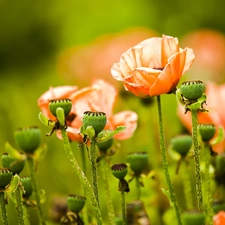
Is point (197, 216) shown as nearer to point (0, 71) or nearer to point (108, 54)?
point (108, 54)

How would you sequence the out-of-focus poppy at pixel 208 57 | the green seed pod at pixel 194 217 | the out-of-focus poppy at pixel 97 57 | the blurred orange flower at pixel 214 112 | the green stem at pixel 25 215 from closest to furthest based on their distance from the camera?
the green seed pod at pixel 194 217 < the green stem at pixel 25 215 < the blurred orange flower at pixel 214 112 < the out-of-focus poppy at pixel 97 57 < the out-of-focus poppy at pixel 208 57

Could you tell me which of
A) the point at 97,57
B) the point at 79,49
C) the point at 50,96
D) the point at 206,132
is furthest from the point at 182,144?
the point at 79,49

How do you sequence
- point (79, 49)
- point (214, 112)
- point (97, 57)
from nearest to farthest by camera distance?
point (214, 112), point (97, 57), point (79, 49)

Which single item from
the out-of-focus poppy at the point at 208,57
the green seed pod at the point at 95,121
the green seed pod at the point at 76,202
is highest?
the out-of-focus poppy at the point at 208,57

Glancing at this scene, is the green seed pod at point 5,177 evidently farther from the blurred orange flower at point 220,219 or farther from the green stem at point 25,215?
the blurred orange flower at point 220,219

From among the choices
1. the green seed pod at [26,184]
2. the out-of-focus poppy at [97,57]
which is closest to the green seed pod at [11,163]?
the green seed pod at [26,184]

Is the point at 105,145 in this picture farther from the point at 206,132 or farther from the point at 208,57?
the point at 208,57
